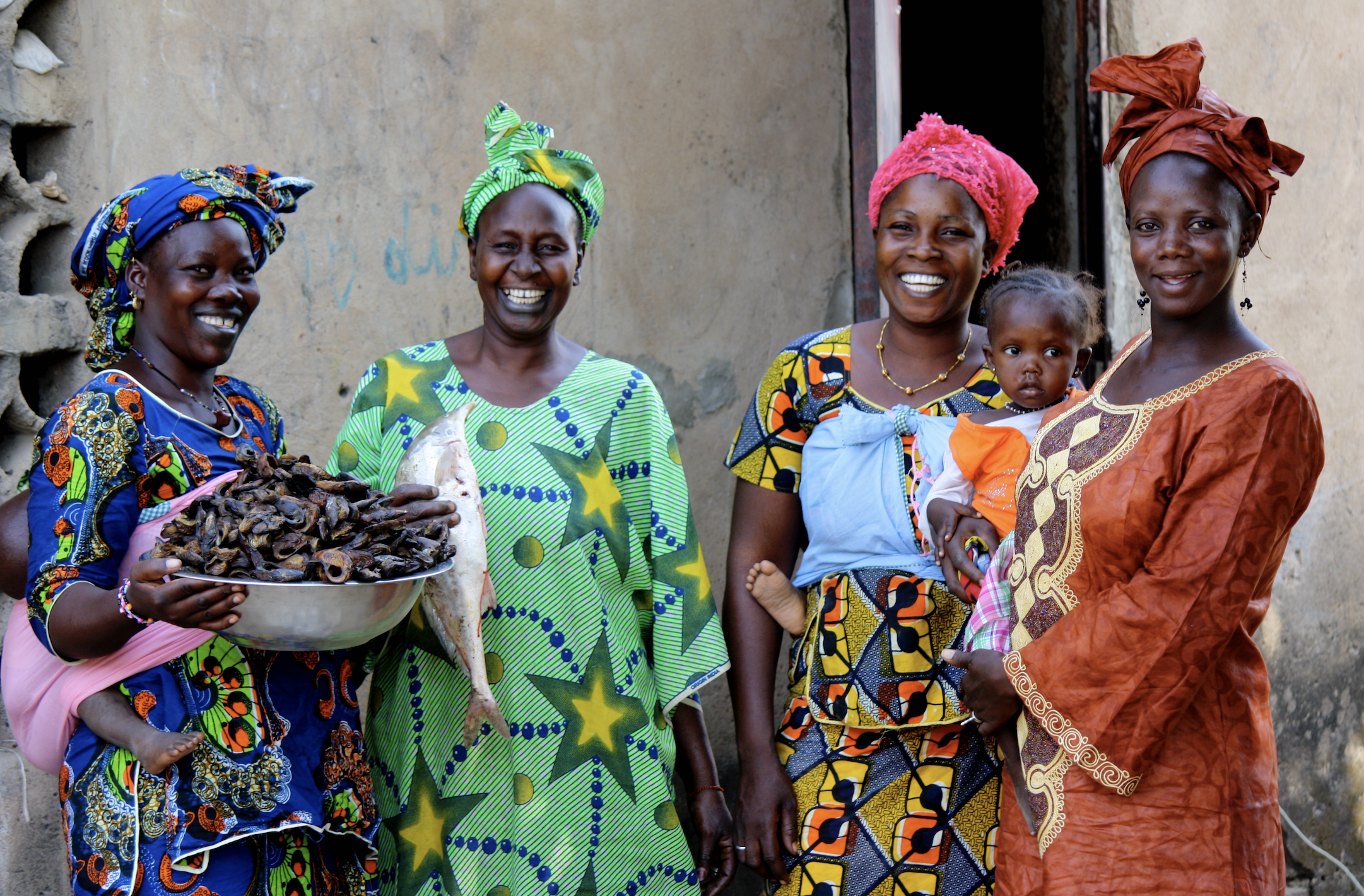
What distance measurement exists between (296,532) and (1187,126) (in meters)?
1.67

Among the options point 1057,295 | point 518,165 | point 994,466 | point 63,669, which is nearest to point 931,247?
point 1057,295

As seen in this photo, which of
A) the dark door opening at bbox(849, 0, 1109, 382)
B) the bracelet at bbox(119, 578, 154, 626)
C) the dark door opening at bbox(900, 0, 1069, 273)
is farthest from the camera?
the dark door opening at bbox(900, 0, 1069, 273)

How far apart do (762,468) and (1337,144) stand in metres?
2.81

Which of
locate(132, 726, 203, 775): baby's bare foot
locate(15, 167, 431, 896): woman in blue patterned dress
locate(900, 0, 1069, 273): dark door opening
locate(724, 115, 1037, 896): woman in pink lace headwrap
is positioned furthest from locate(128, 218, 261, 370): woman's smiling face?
locate(900, 0, 1069, 273): dark door opening

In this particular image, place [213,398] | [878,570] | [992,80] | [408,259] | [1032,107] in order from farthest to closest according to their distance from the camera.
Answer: [992,80], [1032,107], [408,259], [878,570], [213,398]

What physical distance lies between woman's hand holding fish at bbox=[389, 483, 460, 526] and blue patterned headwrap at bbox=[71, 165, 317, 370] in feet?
2.19

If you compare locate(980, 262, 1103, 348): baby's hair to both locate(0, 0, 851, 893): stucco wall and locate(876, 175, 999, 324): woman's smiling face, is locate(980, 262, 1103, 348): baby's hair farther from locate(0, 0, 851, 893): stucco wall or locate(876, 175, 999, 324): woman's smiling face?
locate(0, 0, 851, 893): stucco wall

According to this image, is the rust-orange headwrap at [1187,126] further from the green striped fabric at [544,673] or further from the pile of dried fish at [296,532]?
the pile of dried fish at [296,532]

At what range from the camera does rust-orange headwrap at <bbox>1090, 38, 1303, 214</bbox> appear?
2047 millimetres

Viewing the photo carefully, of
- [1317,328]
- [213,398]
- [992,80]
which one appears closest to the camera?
[213,398]

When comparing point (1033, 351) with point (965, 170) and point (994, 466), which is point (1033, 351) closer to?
point (994, 466)

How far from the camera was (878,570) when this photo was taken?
2.62 metres

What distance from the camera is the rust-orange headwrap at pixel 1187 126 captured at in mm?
2047

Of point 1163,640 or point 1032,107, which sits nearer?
point 1163,640
